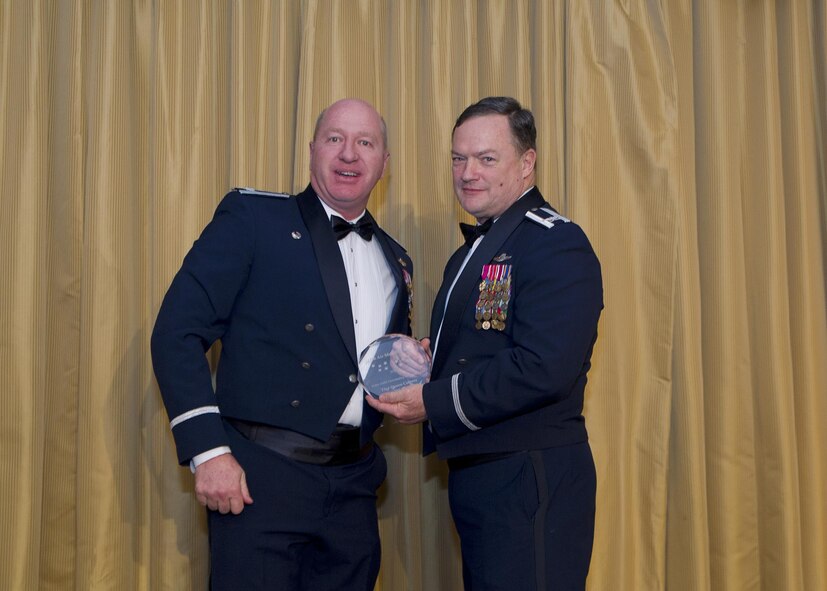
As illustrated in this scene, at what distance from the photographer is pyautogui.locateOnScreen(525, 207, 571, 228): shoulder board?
2.04m

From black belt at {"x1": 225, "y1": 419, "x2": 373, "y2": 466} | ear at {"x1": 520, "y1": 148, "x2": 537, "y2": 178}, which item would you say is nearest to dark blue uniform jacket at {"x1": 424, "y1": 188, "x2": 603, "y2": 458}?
ear at {"x1": 520, "y1": 148, "x2": 537, "y2": 178}

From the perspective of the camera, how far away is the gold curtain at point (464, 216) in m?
2.50

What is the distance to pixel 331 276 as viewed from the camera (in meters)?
2.14

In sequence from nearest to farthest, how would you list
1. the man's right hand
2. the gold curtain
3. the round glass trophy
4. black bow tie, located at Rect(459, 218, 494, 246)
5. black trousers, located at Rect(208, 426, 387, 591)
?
the man's right hand
black trousers, located at Rect(208, 426, 387, 591)
the round glass trophy
black bow tie, located at Rect(459, 218, 494, 246)
the gold curtain

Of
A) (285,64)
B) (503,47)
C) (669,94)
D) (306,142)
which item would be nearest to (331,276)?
(306,142)

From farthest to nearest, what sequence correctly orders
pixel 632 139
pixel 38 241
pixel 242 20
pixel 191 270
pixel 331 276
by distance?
pixel 632 139 < pixel 242 20 < pixel 38 241 < pixel 331 276 < pixel 191 270

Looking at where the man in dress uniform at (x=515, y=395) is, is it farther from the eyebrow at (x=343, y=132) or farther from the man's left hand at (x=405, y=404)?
the eyebrow at (x=343, y=132)

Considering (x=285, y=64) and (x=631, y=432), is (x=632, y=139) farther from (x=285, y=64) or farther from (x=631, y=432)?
(x=285, y=64)

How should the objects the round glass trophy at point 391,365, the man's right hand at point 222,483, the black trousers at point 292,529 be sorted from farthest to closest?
the round glass trophy at point 391,365
the black trousers at point 292,529
the man's right hand at point 222,483

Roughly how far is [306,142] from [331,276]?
2.48ft

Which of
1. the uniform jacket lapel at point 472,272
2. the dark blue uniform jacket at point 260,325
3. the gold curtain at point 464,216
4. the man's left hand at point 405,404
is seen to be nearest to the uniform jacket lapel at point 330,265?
the dark blue uniform jacket at point 260,325

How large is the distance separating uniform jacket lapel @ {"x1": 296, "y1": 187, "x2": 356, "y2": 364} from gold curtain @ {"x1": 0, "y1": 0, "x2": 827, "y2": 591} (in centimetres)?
50

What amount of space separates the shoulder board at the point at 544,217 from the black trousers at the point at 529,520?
1.96ft

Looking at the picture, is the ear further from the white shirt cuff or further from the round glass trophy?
the white shirt cuff
